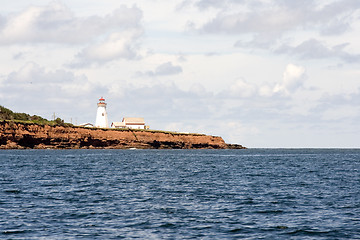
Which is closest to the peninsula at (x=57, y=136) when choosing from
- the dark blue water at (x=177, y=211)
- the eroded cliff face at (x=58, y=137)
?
the eroded cliff face at (x=58, y=137)

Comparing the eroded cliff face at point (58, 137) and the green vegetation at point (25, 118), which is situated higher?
the green vegetation at point (25, 118)

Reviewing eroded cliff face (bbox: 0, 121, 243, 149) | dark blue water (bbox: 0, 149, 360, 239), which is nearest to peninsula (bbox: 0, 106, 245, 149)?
eroded cliff face (bbox: 0, 121, 243, 149)

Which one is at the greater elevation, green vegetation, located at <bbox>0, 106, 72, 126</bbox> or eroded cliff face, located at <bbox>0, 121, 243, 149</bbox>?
green vegetation, located at <bbox>0, 106, 72, 126</bbox>

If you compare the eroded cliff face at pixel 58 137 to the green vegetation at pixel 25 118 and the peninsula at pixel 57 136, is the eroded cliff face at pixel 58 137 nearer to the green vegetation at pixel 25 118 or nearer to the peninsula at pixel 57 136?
the peninsula at pixel 57 136

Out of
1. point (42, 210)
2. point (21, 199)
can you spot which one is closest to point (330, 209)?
point (42, 210)

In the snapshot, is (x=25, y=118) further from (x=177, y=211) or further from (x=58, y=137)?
(x=177, y=211)

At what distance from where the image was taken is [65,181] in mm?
47875

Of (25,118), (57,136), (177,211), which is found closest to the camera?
(177,211)

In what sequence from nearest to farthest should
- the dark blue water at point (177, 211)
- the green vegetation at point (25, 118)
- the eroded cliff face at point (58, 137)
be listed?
the dark blue water at point (177, 211) → the eroded cliff face at point (58, 137) → the green vegetation at point (25, 118)

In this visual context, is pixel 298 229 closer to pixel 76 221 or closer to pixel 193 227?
pixel 193 227

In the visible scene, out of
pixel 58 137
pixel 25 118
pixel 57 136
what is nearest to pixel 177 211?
pixel 57 136

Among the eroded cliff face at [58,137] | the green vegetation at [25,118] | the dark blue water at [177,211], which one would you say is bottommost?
the dark blue water at [177,211]

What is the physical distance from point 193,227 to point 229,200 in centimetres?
1050

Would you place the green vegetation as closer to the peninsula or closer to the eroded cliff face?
the peninsula
